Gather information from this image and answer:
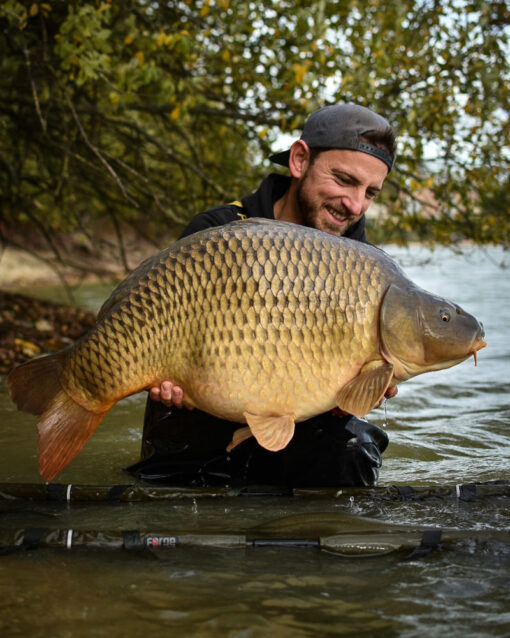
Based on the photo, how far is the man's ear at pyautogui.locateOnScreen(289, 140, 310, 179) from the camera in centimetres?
269

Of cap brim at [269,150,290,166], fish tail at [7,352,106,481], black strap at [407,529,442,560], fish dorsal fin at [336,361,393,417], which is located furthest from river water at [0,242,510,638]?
cap brim at [269,150,290,166]

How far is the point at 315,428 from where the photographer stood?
2527 mm

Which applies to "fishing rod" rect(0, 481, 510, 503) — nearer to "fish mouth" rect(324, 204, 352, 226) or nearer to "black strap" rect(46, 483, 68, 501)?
"black strap" rect(46, 483, 68, 501)

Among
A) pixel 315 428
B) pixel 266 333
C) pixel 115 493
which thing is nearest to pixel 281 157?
pixel 315 428

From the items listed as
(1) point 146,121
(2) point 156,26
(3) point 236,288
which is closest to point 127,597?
(3) point 236,288

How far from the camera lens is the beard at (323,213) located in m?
2.65

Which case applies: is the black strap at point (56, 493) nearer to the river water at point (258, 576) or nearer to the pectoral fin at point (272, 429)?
the river water at point (258, 576)

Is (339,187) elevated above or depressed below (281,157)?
below

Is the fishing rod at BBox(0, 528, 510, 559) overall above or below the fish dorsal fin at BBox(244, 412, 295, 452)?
below

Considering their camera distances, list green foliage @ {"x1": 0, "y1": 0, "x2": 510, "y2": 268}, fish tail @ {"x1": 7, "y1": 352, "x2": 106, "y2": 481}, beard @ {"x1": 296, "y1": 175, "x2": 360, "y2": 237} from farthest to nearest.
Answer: green foliage @ {"x1": 0, "y1": 0, "x2": 510, "y2": 268}, beard @ {"x1": 296, "y1": 175, "x2": 360, "y2": 237}, fish tail @ {"x1": 7, "y1": 352, "x2": 106, "y2": 481}

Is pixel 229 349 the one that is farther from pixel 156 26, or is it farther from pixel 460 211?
pixel 460 211

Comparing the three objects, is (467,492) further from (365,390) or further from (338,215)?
(338,215)

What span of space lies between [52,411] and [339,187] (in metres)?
1.18

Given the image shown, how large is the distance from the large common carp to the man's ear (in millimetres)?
692
